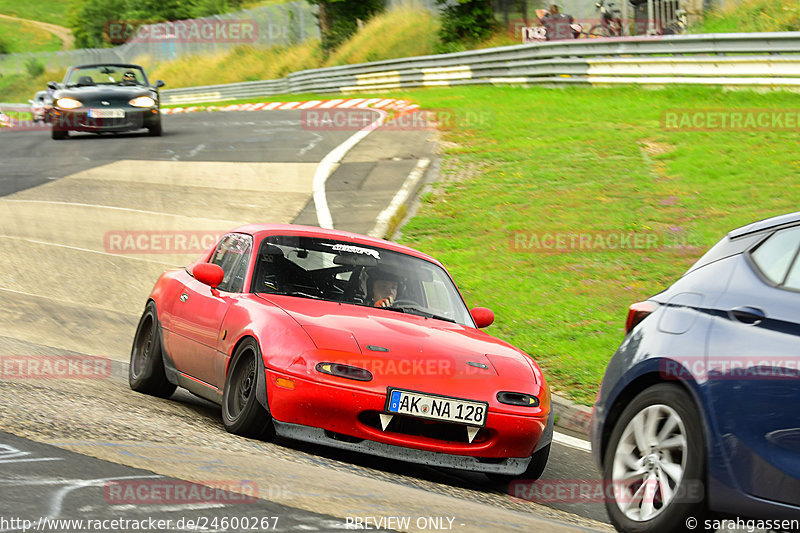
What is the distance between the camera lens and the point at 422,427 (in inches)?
239

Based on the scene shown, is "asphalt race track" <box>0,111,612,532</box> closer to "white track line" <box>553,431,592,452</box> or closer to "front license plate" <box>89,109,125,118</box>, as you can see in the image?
"white track line" <box>553,431,592,452</box>

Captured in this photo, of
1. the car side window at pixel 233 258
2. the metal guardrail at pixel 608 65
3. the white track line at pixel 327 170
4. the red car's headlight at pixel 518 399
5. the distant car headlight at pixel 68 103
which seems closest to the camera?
the red car's headlight at pixel 518 399

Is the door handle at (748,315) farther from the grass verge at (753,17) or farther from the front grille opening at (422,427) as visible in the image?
the grass verge at (753,17)

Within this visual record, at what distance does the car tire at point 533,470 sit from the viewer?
634 cm

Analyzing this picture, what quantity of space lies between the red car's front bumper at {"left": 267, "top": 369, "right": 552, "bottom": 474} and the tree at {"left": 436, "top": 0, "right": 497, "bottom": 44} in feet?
120

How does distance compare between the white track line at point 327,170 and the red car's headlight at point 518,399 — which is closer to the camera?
the red car's headlight at point 518,399

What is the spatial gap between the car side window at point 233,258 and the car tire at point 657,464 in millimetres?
3200

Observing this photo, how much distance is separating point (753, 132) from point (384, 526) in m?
15.6

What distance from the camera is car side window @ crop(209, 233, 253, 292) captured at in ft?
24.4

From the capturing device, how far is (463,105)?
27.1 meters

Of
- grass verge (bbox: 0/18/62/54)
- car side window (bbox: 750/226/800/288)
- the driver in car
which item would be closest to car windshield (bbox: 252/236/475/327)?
the driver in car

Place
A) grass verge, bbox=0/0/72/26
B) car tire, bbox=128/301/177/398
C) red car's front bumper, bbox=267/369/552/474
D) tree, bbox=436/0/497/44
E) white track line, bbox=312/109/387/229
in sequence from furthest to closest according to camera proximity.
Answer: grass verge, bbox=0/0/72/26
tree, bbox=436/0/497/44
white track line, bbox=312/109/387/229
car tire, bbox=128/301/177/398
red car's front bumper, bbox=267/369/552/474

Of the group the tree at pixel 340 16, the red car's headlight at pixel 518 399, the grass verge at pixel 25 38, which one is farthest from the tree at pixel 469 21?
the grass verge at pixel 25 38

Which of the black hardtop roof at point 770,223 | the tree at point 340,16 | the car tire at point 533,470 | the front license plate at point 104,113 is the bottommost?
the car tire at point 533,470
